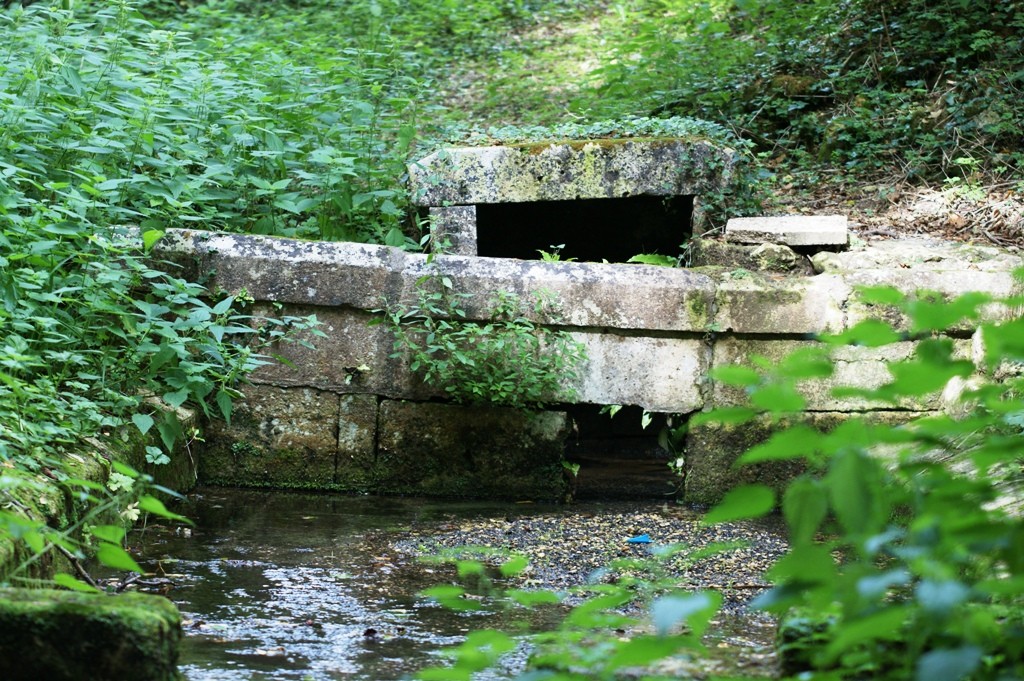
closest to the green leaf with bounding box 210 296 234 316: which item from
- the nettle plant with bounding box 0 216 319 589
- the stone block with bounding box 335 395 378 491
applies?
the nettle plant with bounding box 0 216 319 589

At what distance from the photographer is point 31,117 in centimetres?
465

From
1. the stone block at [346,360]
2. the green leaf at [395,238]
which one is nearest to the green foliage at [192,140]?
the green leaf at [395,238]

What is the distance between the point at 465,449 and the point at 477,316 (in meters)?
0.64

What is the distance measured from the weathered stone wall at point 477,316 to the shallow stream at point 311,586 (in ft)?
0.72

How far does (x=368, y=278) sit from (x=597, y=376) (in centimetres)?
118

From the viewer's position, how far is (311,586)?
332 cm

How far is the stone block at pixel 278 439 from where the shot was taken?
4824 mm

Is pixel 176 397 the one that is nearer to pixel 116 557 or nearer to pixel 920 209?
pixel 116 557

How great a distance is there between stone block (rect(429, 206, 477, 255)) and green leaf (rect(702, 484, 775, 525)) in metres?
4.01

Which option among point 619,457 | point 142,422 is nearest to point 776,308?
point 619,457

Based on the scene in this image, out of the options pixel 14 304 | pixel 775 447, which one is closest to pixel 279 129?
pixel 14 304

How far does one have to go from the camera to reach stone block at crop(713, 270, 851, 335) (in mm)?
4820

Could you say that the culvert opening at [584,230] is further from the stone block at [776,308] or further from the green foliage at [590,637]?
the green foliage at [590,637]

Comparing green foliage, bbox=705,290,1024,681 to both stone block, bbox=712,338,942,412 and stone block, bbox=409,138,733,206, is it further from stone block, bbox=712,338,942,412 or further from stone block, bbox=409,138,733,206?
stone block, bbox=409,138,733,206
